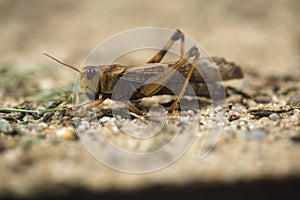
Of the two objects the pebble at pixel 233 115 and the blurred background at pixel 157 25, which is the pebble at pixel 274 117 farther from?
the blurred background at pixel 157 25

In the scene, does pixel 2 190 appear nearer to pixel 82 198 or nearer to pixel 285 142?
pixel 82 198

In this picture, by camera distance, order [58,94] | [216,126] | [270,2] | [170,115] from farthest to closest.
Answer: [270,2] → [58,94] → [170,115] → [216,126]

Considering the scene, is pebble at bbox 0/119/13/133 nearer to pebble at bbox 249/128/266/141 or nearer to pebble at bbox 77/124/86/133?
pebble at bbox 77/124/86/133

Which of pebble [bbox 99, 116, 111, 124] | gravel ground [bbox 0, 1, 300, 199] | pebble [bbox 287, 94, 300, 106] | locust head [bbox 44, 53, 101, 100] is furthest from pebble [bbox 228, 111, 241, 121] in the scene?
locust head [bbox 44, 53, 101, 100]

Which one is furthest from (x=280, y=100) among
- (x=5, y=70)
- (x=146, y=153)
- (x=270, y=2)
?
(x=270, y=2)

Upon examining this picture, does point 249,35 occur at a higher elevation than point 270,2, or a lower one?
lower

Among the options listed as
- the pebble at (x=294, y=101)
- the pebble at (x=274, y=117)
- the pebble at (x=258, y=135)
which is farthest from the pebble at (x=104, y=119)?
the pebble at (x=294, y=101)
